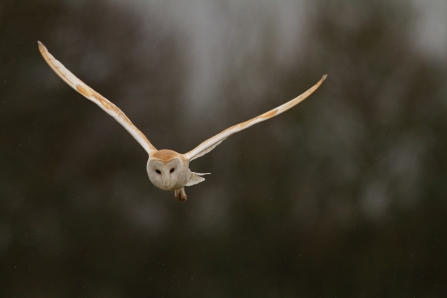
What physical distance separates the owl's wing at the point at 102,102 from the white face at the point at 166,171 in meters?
0.11

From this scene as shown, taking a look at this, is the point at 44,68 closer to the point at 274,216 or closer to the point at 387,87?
the point at 274,216

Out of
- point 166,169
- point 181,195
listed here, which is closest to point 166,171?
point 166,169

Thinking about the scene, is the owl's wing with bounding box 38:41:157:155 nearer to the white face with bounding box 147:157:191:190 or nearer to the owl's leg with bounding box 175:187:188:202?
the white face with bounding box 147:157:191:190

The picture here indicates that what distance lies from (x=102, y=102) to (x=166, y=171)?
0.51 m

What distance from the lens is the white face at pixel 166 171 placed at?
291cm

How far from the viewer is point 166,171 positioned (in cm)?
292

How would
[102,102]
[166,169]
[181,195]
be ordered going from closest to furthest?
[166,169] < [102,102] < [181,195]

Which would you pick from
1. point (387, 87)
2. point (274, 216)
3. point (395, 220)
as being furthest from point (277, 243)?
point (387, 87)

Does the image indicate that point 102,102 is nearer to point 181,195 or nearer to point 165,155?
point 165,155

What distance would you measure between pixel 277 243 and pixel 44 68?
300 centimetres

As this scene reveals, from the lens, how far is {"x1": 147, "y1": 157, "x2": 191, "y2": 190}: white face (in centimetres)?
291

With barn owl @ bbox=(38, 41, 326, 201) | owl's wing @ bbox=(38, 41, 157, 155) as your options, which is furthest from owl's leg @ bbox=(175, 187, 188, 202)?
owl's wing @ bbox=(38, 41, 157, 155)

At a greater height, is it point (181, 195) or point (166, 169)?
point (181, 195)

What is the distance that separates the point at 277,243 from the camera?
23.9 ft
